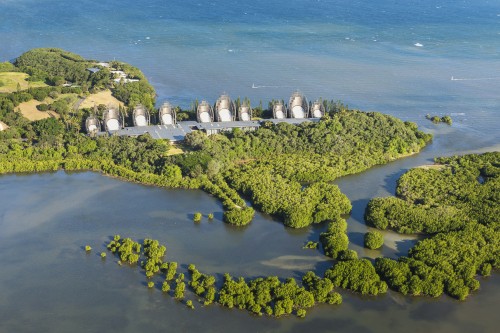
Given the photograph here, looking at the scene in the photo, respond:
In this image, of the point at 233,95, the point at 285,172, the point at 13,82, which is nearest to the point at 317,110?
the point at 233,95

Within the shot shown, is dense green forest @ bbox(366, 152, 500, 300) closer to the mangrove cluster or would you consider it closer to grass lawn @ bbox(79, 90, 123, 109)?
the mangrove cluster

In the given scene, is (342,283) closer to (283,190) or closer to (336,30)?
(283,190)

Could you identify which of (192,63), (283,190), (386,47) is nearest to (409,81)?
(386,47)

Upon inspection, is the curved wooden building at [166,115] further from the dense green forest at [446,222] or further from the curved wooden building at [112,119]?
the dense green forest at [446,222]

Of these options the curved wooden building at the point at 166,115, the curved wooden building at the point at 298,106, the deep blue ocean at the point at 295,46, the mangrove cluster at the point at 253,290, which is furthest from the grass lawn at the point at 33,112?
the mangrove cluster at the point at 253,290

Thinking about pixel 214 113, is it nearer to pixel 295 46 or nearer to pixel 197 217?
pixel 197 217
